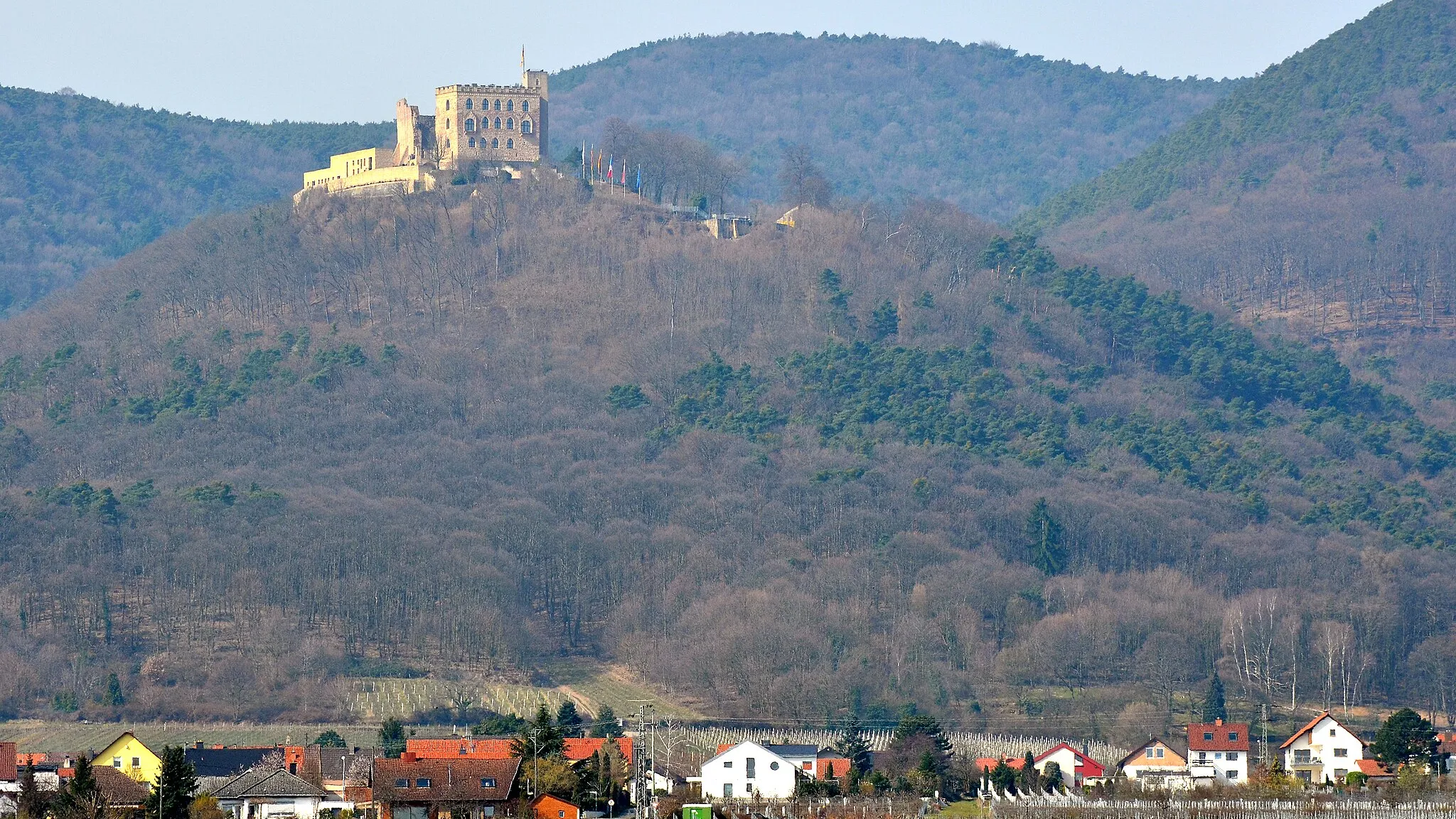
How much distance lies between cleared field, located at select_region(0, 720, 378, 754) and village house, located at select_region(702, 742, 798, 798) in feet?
64.4

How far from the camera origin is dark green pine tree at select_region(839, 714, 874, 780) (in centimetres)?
9294

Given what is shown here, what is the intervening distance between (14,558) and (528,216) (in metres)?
47.4

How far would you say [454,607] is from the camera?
135000 mm

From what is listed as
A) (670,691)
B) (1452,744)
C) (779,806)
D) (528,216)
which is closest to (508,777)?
(779,806)

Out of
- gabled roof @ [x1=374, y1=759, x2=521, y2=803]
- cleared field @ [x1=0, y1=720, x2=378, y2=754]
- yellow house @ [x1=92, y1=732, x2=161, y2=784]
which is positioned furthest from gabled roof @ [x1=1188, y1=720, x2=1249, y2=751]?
yellow house @ [x1=92, y1=732, x2=161, y2=784]

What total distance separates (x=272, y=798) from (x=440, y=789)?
15.7 feet

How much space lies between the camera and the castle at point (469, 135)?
562ft

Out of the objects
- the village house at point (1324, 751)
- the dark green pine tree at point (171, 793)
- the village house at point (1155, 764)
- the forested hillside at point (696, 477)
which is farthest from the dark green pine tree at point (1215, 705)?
the dark green pine tree at point (171, 793)

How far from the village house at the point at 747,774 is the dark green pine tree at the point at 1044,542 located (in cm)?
6243

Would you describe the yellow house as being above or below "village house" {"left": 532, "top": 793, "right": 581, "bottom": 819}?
above

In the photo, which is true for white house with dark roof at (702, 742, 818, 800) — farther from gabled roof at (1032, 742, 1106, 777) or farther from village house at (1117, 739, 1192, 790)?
village house at (1117, 739, 1192, 790)

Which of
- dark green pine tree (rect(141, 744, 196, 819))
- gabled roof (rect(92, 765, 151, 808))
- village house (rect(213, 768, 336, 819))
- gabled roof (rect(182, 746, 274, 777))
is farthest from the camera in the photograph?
gabled roof (rect(182, 746, 274, 777))

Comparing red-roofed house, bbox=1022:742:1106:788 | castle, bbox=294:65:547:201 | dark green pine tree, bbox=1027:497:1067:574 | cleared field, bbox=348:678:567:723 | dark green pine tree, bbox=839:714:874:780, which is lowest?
red-roofed house, bbox=1022:742:1106:788

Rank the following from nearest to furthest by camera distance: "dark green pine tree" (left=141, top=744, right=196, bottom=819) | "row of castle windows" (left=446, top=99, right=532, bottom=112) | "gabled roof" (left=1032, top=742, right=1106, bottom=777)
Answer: "dark green pine tree" (left=141, top=744, right=196, bottom=819)
"gabled roof" (left=1032, top=742, right=1106, bottom=777)
"row of castle windows" (left=446, top=99, right=532, bottom=112)
